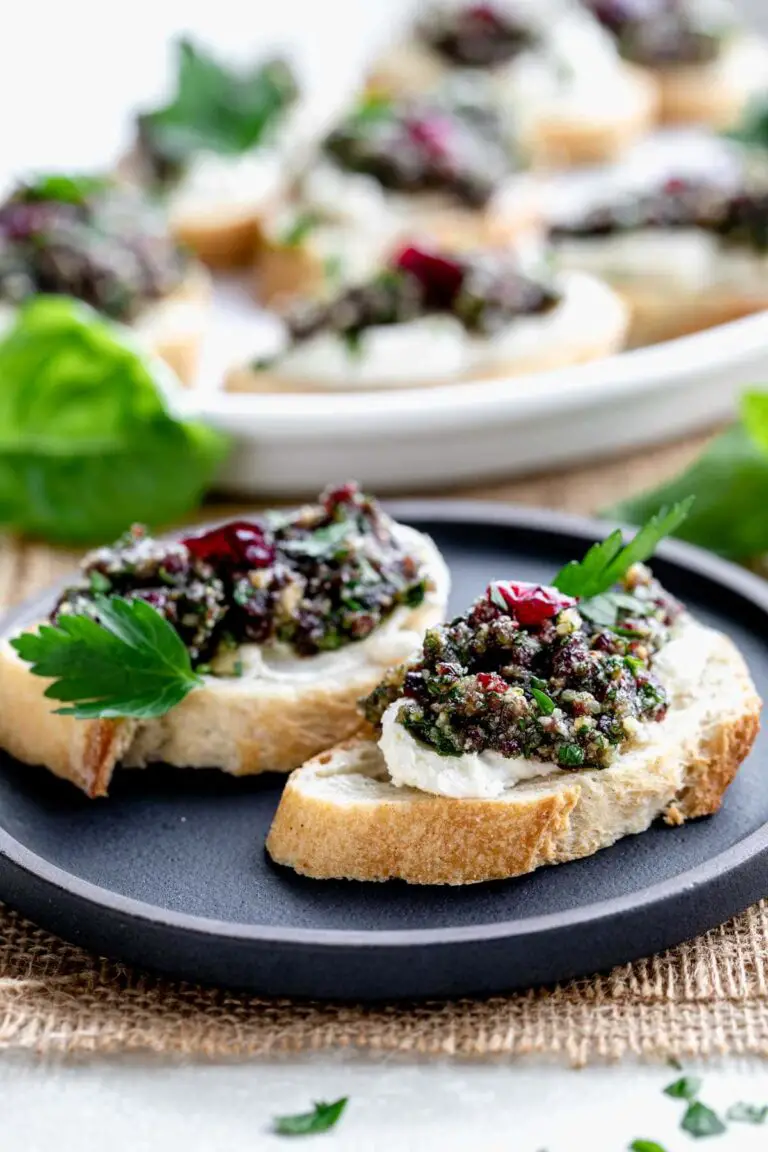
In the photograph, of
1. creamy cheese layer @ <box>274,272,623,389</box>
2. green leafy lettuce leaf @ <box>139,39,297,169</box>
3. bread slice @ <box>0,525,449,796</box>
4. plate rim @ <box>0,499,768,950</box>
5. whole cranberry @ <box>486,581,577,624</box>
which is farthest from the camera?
green leafy lettuce leaf @ <box>139,39,297,169</box>

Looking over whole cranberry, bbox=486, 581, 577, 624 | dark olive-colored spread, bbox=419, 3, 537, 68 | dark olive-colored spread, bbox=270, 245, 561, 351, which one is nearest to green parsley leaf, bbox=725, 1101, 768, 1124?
whole cranberry, bbox=486, 581, 577, 624

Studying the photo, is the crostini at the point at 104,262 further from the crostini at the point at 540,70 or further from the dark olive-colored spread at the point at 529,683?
the dark olive-colored spread at the point at 529,683

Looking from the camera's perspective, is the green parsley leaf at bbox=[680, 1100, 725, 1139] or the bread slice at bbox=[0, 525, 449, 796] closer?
the green parsley leaf at bbox=[680, 1100, 725, 1139]

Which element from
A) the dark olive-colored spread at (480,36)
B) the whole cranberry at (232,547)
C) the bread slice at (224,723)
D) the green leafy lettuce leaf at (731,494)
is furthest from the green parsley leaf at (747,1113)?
the dark olive-colored spread at (480,36)

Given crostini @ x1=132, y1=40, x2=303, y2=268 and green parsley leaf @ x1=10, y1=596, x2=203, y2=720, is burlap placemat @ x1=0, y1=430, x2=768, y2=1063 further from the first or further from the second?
crostini @ x1=132, y1=40, x2=303, y2=268

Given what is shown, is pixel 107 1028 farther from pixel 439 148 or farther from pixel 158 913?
pixel 439 148

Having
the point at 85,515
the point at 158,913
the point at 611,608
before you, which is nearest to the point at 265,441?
the point at 85,515
